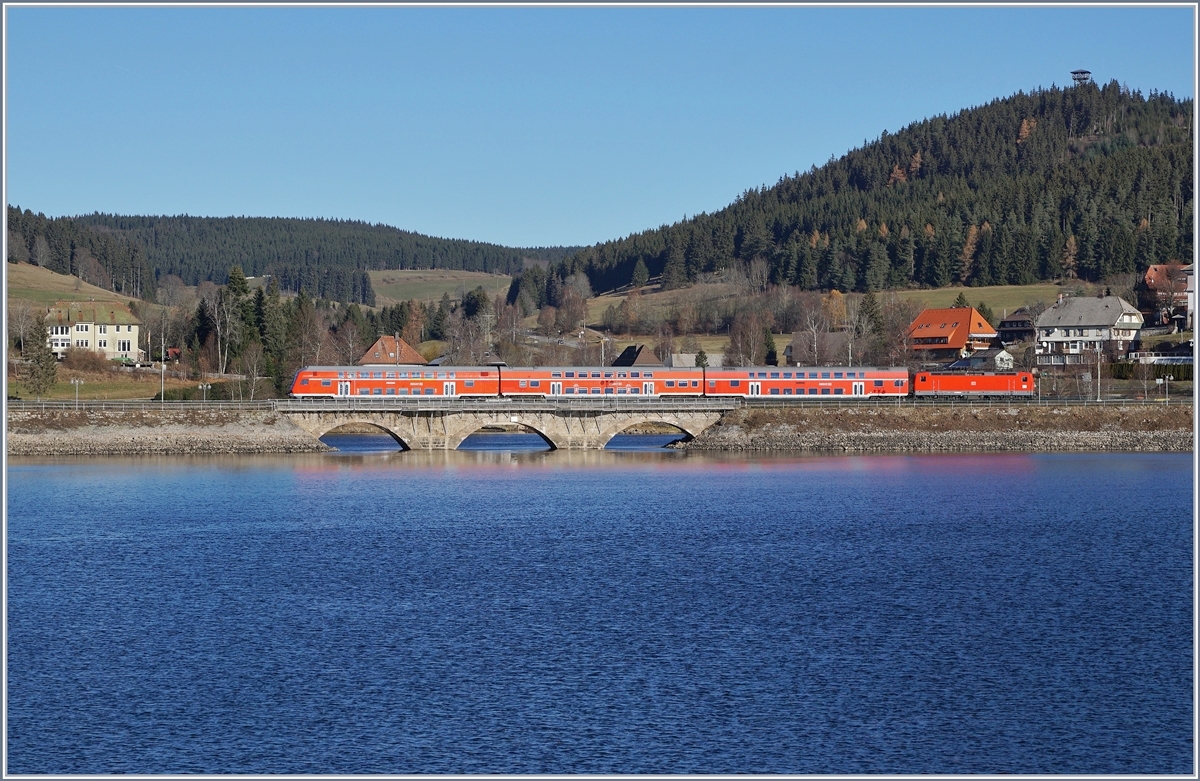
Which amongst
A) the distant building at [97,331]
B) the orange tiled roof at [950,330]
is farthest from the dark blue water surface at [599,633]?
the orange tiled roof at [950,330]

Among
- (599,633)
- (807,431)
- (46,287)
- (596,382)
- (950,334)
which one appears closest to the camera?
(599,633)

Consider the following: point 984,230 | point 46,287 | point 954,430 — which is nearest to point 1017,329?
point 984,230

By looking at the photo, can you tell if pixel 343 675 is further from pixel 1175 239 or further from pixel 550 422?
pixel 1175 239

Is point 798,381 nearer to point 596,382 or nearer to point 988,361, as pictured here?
point 596,382

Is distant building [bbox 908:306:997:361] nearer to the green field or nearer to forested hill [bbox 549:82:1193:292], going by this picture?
the green field

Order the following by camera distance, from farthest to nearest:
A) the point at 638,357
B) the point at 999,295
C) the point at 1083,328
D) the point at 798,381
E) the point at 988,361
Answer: the point at 999,295 → the point at 638,357 → the point at 1083,328 → the point at 988,361 → the point at 798,381

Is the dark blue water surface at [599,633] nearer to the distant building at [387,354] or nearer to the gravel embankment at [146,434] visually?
the gravel embankment at [146,434]

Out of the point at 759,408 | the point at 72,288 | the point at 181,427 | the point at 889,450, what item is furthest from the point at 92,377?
the point at 72,288
